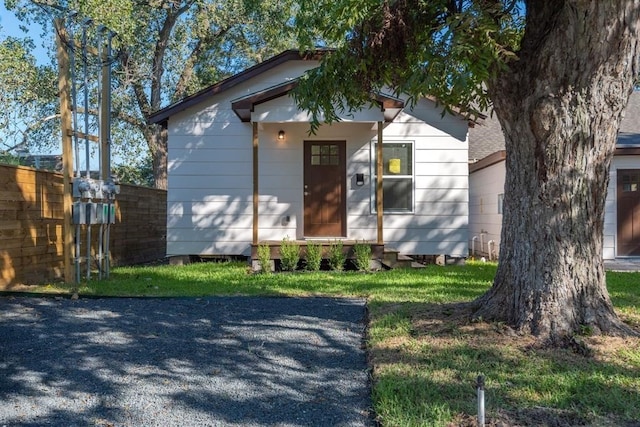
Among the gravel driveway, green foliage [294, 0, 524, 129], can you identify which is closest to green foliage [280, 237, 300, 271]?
the gravel driveway

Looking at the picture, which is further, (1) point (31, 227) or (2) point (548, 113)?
(1) point (31, 227)

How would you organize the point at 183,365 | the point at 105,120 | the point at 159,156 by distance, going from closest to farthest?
1. the point at 183,365
2. the point at 105,120
3. the point at 159,156

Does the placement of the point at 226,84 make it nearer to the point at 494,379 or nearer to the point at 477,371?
the point at 477,371

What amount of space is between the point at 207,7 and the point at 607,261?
13.1 meters

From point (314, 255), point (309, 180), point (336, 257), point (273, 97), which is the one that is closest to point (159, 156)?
point (309, 180)

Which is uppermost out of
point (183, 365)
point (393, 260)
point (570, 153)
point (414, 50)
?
point (414, 50)

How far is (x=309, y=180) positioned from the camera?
10117 millimetres

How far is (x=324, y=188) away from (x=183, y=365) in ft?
21.9

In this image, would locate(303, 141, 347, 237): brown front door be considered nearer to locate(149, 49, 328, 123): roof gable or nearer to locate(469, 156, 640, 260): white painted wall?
locate(149, 49, 328, 123): roof gable

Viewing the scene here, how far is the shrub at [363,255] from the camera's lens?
8.71 metres

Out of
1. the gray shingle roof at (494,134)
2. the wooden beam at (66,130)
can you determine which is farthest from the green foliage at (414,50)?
the gray shingle roof at (494,134)

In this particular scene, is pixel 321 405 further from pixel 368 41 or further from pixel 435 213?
pixel 435 213

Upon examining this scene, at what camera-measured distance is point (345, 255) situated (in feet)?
29.6

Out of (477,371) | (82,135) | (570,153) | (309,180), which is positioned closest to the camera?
(477,371)
